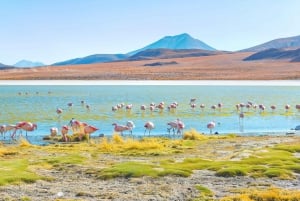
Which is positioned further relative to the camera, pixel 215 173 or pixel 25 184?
pixel 215 173

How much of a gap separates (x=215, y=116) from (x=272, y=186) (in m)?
21.0

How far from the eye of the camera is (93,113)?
33.1 m

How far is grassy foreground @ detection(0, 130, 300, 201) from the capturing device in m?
11.5

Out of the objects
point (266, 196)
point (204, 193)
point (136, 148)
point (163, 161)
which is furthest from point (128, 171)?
point (136, 148)

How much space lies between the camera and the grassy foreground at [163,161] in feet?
37.8

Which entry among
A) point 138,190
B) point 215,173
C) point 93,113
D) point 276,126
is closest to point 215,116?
point 276,126

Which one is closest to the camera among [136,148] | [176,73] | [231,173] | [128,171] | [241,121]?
[128,171]

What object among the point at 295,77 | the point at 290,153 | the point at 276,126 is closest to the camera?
the point at 290,153

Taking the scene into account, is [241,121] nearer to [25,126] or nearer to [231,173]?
[25,126]

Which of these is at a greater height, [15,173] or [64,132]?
[15,173]

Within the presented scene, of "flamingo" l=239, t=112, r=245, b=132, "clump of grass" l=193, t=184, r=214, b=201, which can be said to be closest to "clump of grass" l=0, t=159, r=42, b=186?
"clump of grass" l=193, t=184, r=214, b=201

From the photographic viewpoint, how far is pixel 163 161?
1403 centimetres

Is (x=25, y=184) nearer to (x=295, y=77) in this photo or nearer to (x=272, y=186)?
(x=272, y=186)

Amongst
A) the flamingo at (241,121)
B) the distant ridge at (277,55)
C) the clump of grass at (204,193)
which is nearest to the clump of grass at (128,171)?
the clump of grass at (204,193)
